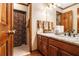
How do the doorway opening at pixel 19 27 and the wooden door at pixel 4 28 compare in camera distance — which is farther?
the doorway opening at pixel 19 27

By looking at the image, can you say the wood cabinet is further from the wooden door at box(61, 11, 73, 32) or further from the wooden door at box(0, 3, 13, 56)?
the wooden door at box(0, 3, 13, 56)

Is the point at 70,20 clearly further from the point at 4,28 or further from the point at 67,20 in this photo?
the point at 4,28

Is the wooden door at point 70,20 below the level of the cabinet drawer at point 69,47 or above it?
above

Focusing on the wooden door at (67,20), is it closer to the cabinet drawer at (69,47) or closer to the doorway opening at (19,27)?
the cabinet drawer at (69,47)

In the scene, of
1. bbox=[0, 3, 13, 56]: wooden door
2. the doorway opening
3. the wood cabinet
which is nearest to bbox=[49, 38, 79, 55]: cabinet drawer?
the wood cabinet

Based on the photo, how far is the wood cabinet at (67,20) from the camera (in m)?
1.38

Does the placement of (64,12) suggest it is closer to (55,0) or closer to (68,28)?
(68,28)

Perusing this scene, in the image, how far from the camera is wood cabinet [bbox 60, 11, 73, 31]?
138 centimetres

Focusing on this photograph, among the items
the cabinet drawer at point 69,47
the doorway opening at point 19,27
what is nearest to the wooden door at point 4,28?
the doorway opening at point 19,27

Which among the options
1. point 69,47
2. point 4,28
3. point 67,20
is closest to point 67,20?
point 67,20

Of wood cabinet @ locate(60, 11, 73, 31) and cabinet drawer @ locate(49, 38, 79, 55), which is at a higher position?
wood cabinet @ locate(60, 11, 73, 31)

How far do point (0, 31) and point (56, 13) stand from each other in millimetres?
949

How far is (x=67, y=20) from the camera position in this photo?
1401 millimetres

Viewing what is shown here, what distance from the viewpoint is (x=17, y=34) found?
1.69 meters
